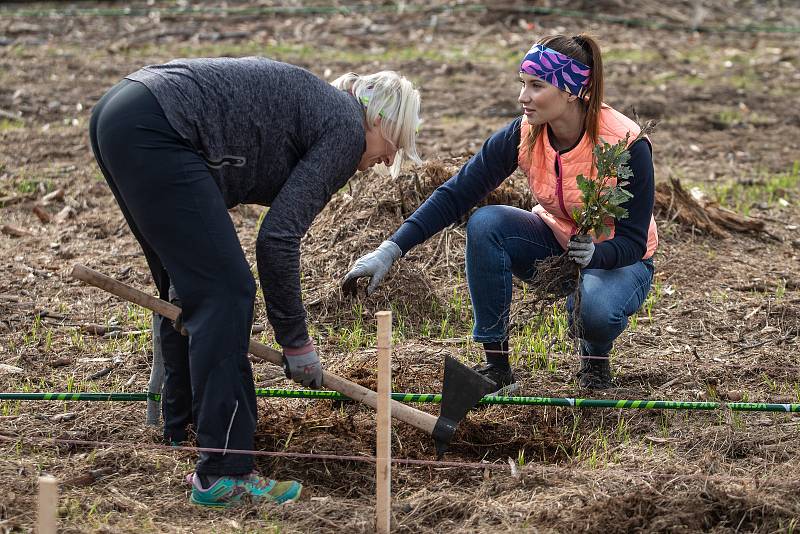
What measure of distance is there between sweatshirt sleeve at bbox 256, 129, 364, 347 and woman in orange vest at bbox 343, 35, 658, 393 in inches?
22.7

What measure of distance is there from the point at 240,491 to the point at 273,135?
122 cm

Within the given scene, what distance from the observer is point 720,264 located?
6.23 meters

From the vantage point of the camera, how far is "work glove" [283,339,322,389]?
3.56 metres

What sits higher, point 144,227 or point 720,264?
point 144,227

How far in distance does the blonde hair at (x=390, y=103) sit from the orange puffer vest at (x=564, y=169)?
86cm

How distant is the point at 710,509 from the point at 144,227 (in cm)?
210

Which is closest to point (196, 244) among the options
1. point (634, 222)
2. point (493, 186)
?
point (493, 186)

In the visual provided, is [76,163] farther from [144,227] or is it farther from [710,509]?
[710,509]

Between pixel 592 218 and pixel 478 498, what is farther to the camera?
pixel 592 218

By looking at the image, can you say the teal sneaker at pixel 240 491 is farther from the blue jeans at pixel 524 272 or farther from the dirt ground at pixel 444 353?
the blue jeans at pixel 524 272

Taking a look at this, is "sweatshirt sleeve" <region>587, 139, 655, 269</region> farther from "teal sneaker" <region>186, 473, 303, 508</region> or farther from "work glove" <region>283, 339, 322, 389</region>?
"teal sneaker" <region>186, 473, 303, 508</region>

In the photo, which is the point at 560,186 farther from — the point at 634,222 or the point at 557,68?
the point at 557,68

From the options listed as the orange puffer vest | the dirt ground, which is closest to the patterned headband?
the orange puffer vest

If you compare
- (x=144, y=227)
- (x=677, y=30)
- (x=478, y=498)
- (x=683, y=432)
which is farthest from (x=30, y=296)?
(x=677, y=30)
